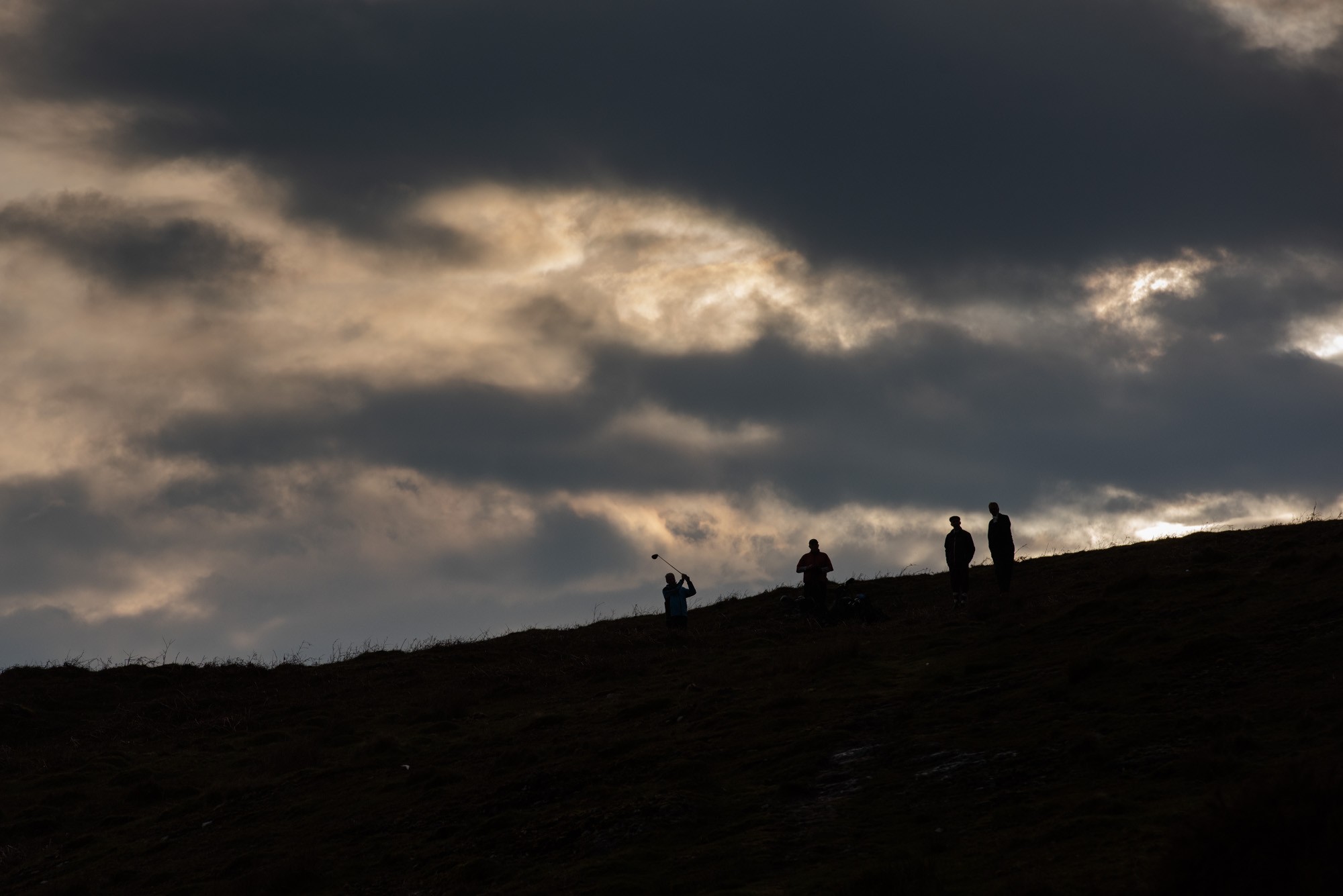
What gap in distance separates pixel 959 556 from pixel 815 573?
397 cm

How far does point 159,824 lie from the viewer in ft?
69.2

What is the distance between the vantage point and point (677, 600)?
1291 inches

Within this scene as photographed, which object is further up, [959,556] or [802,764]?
[959,556]

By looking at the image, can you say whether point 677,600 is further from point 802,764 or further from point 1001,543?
point 802,764

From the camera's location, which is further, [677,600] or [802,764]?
[677,600]

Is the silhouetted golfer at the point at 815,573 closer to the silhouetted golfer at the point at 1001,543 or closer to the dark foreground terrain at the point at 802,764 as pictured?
the dark foreground terrain at the point at 802,764

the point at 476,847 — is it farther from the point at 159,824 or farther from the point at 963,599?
the point at 963,599

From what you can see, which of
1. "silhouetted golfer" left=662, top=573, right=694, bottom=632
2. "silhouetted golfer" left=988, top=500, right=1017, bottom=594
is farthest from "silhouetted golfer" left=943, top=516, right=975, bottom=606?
"silhouetted golfer" left=662, top=573, right=694, bottom=632

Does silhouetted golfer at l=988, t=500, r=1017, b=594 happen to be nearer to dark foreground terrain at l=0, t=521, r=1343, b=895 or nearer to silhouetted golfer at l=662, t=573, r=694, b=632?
dark foreground terrain at l=0, t=521, r=1343, b=895

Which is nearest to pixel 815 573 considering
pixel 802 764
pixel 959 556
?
pixel 959 556

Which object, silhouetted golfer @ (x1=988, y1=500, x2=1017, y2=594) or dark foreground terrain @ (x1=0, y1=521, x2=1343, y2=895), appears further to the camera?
silhouetted golfer @ (x1=988, y1=500, x2=1017, y2=594)

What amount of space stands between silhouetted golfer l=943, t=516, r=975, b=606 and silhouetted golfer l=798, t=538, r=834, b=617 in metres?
3.24

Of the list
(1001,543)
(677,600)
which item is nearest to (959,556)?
(1001,543)

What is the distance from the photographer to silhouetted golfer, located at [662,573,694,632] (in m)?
32.7
